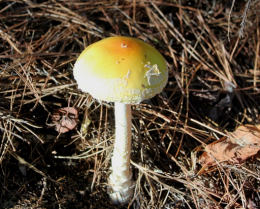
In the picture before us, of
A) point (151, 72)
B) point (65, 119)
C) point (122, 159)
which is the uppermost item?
point (151, 72)

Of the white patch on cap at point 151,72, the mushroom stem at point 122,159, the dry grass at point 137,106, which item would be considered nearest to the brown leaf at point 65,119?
the dry grass at point 137,106

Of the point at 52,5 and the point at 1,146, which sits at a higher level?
the point at 52,5

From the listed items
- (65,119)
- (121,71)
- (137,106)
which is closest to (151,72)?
(121,71)

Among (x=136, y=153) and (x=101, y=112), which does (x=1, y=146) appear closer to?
(x=101, y=112)

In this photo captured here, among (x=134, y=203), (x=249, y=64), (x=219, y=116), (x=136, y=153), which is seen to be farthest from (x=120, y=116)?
(x=249, y=64)

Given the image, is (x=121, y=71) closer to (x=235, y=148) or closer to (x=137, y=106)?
(x=137, y=106)

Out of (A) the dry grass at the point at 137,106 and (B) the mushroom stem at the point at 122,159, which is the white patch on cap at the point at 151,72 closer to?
(B) the mushroom stem at the point at 122,159

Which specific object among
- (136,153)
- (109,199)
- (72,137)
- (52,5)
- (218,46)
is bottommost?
(109,199)

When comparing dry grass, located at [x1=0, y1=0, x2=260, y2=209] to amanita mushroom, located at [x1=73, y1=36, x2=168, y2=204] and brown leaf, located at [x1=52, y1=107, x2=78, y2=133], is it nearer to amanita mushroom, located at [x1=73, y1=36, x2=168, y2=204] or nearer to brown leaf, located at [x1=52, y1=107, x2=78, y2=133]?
brown leaf, located at [x1=52, y1=107, x2=78, y2=133]

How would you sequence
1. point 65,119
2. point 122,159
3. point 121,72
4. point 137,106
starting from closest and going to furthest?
point 121,72 < point 122,159 < point 65,119 < point 137,106
